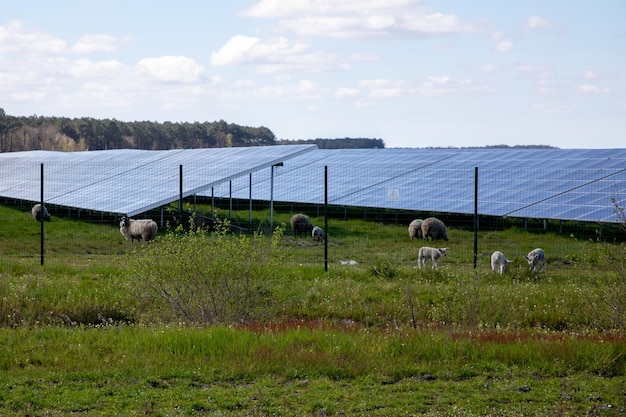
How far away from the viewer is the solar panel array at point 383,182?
25828mm

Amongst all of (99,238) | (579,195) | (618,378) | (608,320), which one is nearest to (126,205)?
(99,238)

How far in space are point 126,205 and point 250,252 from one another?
15959 mm

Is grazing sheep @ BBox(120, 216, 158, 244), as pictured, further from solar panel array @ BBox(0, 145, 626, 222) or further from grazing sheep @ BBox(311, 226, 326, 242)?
grazing sheep @ BBox(311, 226, 326, 242)

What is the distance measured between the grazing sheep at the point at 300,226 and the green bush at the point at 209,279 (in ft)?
50.3

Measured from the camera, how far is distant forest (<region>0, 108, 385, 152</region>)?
349 feet

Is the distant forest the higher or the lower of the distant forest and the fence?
the higher

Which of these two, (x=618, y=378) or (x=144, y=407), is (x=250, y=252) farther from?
(x=618, y=378)

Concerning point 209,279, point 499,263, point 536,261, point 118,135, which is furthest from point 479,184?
point 118,135

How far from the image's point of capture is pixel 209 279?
38.0 feet

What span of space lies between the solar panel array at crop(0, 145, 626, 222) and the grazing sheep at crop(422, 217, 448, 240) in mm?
1812

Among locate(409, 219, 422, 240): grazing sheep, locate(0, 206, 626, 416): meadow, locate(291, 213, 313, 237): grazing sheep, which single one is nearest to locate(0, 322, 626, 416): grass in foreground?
locate(0, 206, 626, 416): meadow

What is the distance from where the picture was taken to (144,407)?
7336 millimetres

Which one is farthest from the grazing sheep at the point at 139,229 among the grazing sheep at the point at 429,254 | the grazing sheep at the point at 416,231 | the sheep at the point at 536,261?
the sheep at the point at 536,261

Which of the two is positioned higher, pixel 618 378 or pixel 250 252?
pixel 250 252
